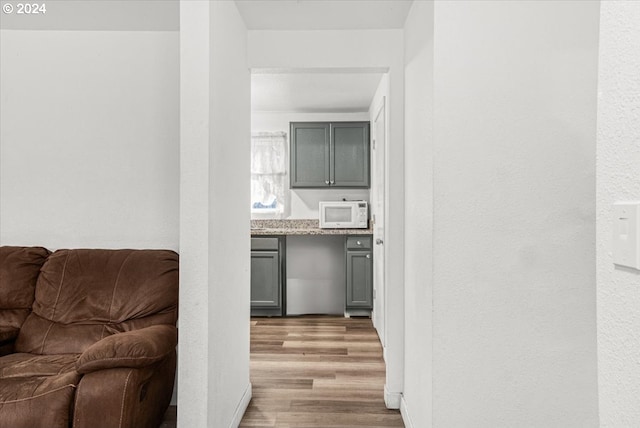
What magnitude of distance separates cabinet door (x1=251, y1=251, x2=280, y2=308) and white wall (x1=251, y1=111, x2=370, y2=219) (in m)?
0.74

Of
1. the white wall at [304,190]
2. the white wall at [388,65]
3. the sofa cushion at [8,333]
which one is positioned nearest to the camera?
the sofa cushion at [8,333]

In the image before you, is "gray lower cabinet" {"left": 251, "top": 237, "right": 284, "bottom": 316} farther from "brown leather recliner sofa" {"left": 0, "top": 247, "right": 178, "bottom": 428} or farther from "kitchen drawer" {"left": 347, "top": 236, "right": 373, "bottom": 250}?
"brown leather recliner sofa" {"left": 0, "top": 247, "right": 178, "bottom": 428}

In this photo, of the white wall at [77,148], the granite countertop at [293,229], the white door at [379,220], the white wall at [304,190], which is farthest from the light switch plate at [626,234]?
the white wall at [304,190]

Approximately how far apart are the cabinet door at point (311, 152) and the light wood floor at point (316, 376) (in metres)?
1.70

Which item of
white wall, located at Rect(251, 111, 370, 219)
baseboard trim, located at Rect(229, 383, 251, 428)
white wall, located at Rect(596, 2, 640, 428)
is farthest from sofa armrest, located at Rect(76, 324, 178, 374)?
white wall, located at Rect(251, 111, 370, 219)

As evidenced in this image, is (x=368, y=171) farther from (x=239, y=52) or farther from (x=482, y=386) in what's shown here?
(x=482, y=386)

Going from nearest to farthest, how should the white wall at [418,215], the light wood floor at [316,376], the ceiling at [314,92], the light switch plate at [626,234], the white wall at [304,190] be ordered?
the light switch plate at [626,234] → the white wall at [418,215] → the light wood floor at [316,376] → the ceiling at [314,92] → the white wall at [304,190]

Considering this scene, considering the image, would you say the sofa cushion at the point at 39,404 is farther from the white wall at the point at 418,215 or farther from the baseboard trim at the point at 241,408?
the white wall at the point at 418,215

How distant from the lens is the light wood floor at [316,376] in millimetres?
2846

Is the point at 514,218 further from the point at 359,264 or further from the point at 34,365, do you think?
the point at 359,264

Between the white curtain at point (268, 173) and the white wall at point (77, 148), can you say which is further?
the white curtain at point (268, 173)

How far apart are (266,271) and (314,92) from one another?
2029mm

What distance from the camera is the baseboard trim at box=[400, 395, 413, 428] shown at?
2.62 meters

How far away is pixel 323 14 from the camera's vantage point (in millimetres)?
2768
